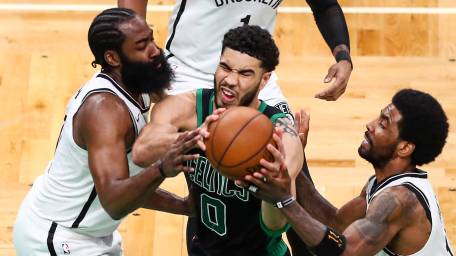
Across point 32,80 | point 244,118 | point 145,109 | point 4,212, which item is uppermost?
point 244,118

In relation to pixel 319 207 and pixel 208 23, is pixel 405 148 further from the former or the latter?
pixel 208 23

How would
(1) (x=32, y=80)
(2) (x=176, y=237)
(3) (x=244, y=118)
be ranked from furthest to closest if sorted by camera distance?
(1) (x=32, y=80), (2) (x=176, y=237), (3) (x=244, y=118)

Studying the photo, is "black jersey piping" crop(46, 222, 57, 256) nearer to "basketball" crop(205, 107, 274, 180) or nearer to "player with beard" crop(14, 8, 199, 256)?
"player with beard" crop(14, 8, 199, 256)

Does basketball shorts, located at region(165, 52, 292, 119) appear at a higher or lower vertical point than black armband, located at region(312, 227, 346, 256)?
higher

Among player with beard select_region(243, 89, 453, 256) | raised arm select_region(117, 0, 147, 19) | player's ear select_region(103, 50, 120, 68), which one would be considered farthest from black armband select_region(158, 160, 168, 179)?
raised arm select_region(117, 0, 147, 19)

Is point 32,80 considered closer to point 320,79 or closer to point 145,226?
point 145,226

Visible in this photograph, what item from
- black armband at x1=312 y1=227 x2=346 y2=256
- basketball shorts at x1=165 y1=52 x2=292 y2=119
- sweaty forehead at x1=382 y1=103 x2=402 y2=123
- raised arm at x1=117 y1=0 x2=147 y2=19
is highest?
raised arm at x1=117 y1=0 x2=147 y2=19

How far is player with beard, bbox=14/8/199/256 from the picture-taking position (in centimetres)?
437

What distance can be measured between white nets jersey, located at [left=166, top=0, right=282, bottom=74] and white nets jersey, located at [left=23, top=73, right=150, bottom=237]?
50cm

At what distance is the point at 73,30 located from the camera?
773cm

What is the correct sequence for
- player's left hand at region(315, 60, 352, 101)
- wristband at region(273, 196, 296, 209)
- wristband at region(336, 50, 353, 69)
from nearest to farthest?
wristband at region(273, 196, 296, 209), player's left hand at region(315, 60, 352, 101), wristband at region(336, 50, 353, 69)

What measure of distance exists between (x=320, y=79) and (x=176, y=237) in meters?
1.71

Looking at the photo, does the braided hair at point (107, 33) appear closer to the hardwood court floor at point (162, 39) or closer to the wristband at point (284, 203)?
the wristband at point (284, 203)

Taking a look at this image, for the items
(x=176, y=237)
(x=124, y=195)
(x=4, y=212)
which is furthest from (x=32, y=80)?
(x=124, y=195)
